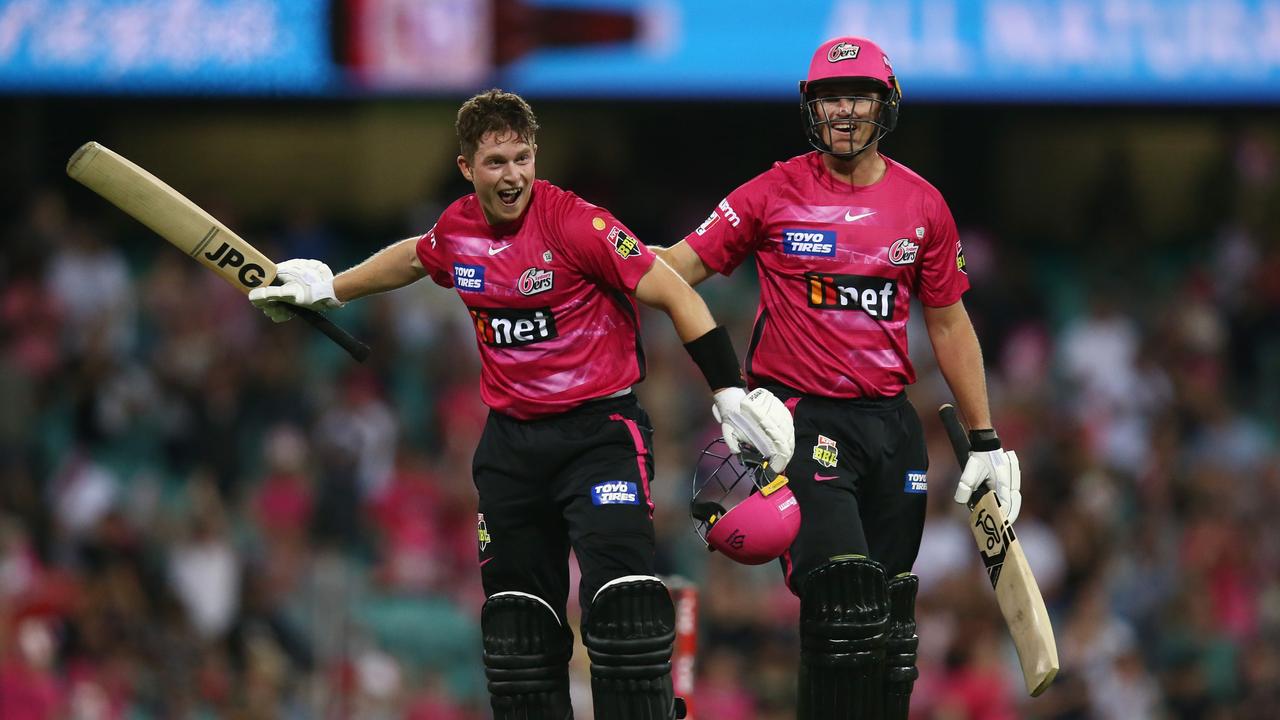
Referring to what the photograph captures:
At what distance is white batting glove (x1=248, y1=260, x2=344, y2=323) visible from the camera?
640 centimetres

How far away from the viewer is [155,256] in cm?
1407

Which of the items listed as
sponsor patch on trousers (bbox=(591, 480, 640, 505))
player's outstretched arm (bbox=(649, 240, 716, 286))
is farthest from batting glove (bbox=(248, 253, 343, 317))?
sponsor patch on trousers (bbox=(591, 480, 640, 505))

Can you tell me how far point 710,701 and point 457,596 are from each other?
182 cm

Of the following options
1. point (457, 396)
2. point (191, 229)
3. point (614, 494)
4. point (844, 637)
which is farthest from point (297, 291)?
point (457, 396)

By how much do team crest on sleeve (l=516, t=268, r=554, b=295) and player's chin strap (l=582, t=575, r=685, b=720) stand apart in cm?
98

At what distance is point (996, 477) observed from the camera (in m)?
6.47

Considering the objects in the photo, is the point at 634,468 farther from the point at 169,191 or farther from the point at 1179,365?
the point at 1179,365

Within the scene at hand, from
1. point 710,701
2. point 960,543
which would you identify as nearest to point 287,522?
point 710,701

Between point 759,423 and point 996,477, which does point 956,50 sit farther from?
point 759,423

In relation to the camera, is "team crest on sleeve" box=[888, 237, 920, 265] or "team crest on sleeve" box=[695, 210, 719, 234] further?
"team crest on sleeve" box=[695, 210, 719, 234]

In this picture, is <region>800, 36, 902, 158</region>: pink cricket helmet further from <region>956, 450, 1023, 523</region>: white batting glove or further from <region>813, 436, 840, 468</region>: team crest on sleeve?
<region>956, 450, 1023, 523</region>: white batting glove

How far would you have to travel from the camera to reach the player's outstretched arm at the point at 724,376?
5.71m

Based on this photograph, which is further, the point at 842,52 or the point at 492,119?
the point at 842,52

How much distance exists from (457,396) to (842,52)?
6427 millimetres
